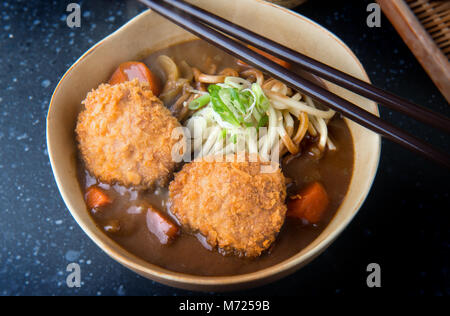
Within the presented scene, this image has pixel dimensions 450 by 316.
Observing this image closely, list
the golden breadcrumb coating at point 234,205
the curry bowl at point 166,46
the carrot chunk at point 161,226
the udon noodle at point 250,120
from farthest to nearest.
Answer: the udon noodle at point 250,120, the carrot chunk at point 161,226, the golden breadcrumb coating at point 234,205, the curry bowl at point 166,46

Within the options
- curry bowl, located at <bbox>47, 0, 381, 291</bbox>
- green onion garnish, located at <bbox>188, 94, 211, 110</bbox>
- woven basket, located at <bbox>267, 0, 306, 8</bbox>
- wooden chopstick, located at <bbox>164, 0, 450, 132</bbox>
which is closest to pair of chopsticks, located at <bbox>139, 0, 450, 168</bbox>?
wooden chopstick, located at <bbox>164, 0, 450, 132</bbox>

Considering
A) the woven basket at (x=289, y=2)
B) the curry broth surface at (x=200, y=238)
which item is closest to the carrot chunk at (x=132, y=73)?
the curry broth surface at (x=200, y=238)

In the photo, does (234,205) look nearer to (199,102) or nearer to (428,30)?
(199,102)

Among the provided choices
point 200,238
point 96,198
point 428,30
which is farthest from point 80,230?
point 428,30

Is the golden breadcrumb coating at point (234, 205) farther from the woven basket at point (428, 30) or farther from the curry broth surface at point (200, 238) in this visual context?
the woven basket at point (428, 30)

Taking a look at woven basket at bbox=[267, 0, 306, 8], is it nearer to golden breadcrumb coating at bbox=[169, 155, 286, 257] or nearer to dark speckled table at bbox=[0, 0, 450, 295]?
dark speckled table at bbox=[0, 0, 450, 295]

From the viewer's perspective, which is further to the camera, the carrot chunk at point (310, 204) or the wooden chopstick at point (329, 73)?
the carrot chunk at point (310, 204)
